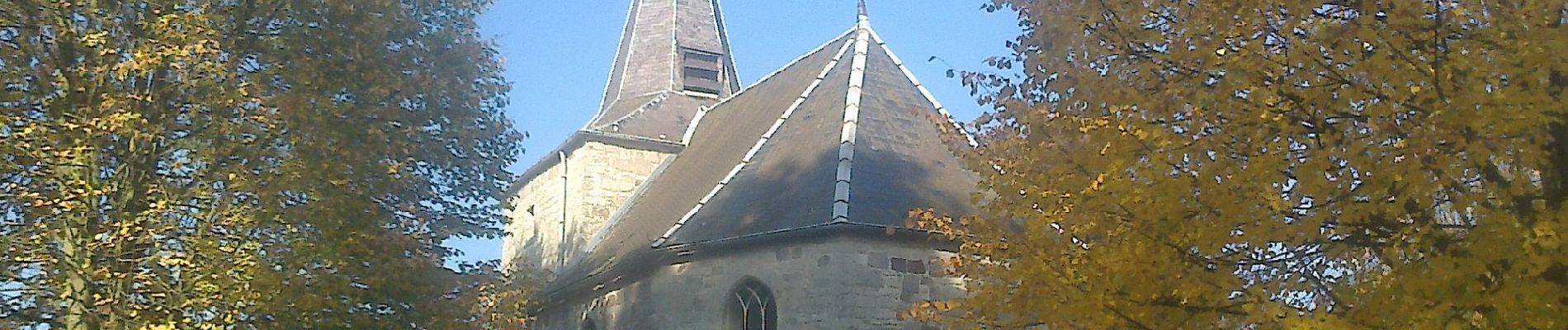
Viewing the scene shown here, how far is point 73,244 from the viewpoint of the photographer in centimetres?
855

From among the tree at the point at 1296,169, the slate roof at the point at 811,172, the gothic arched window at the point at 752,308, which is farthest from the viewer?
the gothic arched window at the point at 752,308

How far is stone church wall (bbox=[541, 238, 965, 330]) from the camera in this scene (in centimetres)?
1268

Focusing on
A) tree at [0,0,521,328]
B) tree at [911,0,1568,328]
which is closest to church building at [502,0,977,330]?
tree at [911,0,1568,328]

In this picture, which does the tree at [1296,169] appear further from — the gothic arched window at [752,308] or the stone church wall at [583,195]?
the stone church wall at [583,195]

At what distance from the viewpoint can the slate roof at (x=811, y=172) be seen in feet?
43.4

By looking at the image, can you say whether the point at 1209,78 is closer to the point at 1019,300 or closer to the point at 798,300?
the point at 1019,300

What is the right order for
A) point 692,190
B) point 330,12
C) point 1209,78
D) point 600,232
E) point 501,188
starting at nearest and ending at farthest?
1. point 1209,78
2. point 330,12
3. point 501,188
4. point 692,190
5. point 600,232

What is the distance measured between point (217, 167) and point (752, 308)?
5.64 m

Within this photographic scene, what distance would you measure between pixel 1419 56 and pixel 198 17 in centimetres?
701

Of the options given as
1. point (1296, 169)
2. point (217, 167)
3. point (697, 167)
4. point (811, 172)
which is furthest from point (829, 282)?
point (1296, 169)

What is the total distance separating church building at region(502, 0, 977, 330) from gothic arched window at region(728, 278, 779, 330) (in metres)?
0.02

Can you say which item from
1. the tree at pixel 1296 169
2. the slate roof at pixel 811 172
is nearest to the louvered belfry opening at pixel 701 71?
the slate roof at pixel 811 172

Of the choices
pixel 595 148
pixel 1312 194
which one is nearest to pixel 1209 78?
pixel 1312 194

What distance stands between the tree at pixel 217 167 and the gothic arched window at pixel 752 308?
385 cm
